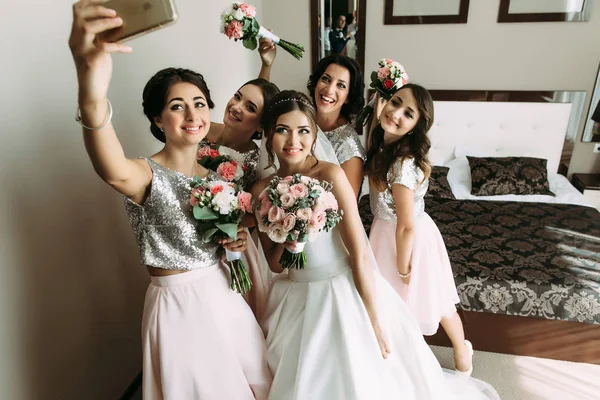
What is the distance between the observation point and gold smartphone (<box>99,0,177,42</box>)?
780 mm

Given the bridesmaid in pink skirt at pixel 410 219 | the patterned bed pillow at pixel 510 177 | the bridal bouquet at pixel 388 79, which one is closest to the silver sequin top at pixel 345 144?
the bridesmaid in pink skirt at pixel 410 219

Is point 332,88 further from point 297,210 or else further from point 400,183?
point 297,210

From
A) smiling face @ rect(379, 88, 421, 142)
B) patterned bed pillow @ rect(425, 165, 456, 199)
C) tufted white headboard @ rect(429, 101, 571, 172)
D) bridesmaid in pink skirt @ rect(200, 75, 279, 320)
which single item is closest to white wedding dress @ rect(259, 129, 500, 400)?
bridesmaid in pink skirt @ rect(200, 75, 279, 320)

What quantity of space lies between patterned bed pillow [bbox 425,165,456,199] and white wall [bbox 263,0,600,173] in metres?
0.96

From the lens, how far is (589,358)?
7.95 ft

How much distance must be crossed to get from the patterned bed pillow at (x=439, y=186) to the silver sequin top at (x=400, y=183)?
4.96ft

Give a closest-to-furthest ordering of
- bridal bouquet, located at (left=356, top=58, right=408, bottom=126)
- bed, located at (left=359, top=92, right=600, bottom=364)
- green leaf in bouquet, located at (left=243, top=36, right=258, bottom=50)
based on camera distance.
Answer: green leaf in bouquet, located at (left=243, top=36, right=258, bottom=50) < bridal bouquet, located at (left=356, top=58, right=408, bottom=126) < bed, located at (left=359, top=92, right=600, bottom=364)

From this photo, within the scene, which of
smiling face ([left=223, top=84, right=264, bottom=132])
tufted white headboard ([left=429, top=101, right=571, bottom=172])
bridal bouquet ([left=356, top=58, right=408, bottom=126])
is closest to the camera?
smiling face ([left=223, top=84, right=264, bottom=132])

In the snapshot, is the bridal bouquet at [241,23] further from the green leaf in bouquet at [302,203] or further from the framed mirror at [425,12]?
the framed mirror at [425,12]

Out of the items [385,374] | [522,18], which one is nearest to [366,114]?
[385,374]

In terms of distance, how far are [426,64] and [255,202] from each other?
127 inches

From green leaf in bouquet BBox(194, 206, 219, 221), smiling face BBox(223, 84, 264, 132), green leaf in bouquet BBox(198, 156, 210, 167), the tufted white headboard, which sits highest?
smiling face BBox(223, 84, 264, 132)

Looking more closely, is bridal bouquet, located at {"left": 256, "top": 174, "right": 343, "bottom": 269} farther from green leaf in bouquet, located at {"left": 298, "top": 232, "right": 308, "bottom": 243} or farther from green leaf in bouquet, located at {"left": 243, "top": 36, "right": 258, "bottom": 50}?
green leaf in bouquet, located at {"left": 243, "top": 36, "right": 258, "bottom": 50}

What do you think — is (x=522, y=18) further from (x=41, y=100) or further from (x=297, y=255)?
(x=41, y=100)
